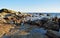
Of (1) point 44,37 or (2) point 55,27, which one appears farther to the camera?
(2) point 55,27

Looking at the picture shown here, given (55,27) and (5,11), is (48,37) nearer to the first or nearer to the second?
(55,27)

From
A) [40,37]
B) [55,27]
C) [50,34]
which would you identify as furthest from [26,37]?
[55,27]

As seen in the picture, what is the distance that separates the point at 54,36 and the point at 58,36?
52 centimetres

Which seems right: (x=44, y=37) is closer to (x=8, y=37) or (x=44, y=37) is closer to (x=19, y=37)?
(x=19, y=37)

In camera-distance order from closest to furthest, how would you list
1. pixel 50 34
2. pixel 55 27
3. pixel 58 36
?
pixel 58 36 < pixel 50 34 < pixel 55 27

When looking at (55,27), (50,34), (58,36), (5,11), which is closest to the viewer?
(58,36)

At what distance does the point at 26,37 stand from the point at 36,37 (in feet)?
4.31

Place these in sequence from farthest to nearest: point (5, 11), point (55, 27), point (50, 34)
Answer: point (5, 11) < point (55, 27) < point (50, 34)

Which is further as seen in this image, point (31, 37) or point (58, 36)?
point (31, 37)

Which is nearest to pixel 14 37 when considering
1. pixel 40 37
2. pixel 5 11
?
pixel 40 37

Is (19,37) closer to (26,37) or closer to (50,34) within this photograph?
(26,37)

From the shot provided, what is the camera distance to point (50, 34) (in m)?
18.0

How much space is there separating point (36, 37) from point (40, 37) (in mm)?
513

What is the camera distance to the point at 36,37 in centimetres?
1827
